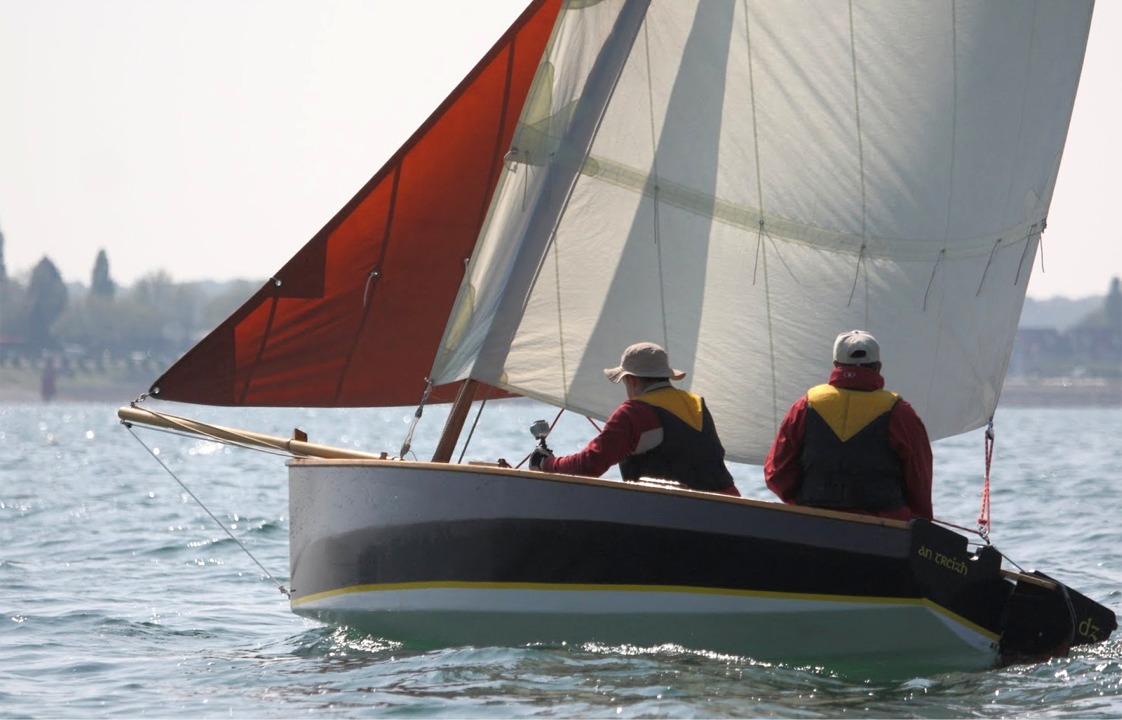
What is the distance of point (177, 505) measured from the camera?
63.8 feet

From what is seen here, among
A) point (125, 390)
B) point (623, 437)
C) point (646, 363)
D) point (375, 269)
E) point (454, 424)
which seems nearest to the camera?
point (623, 437)

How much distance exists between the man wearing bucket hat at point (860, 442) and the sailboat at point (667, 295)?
0.40 meters

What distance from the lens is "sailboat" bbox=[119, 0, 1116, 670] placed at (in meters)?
7.54

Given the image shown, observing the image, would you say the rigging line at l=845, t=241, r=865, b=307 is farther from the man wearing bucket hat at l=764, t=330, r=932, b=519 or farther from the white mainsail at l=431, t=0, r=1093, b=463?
the man wearing bucket hat at l=764, t=330, r=932, b=519

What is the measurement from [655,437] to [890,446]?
105 centimetres

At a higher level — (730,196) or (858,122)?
(858,122)

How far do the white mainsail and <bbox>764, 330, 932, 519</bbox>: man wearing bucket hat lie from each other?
Answer: 1319 mm

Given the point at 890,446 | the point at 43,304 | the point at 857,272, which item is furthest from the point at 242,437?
the point at 43,304

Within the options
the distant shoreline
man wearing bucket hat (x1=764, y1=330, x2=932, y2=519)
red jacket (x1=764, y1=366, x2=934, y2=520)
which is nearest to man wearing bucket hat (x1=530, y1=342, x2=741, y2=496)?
red jacket (x1=764, y1=366, x2=934, y2=520)

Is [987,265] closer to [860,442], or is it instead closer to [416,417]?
[860,442]

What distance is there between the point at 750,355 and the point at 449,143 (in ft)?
6.79

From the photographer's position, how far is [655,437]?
775 cm

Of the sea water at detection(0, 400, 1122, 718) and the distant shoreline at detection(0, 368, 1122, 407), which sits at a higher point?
the distant shoreline at detection(0, 368, 1122, 407)

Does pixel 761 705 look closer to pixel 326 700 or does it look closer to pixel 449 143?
pixel 326 700
